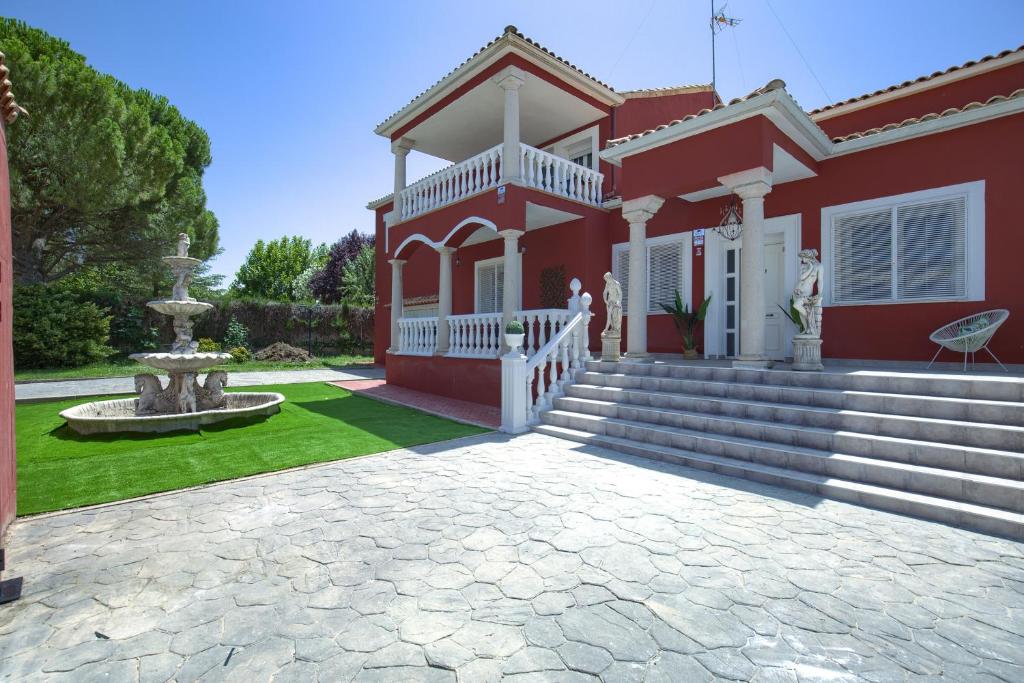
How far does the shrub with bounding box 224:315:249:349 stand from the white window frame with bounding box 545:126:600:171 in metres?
15.4

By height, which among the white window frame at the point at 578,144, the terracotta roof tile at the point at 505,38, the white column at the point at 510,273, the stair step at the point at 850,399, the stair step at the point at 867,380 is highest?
the terracotta roof tile at the point at 505,38

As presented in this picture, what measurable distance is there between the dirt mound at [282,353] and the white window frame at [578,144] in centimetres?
1366

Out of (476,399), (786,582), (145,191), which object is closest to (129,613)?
(786,582)

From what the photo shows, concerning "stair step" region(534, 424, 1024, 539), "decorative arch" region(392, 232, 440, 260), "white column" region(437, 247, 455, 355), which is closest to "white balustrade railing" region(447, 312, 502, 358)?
"white column" region(437, 247, 455, 355)

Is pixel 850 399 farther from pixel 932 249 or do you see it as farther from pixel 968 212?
pixel 968 212

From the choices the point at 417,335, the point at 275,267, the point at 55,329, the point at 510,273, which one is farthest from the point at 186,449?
the point at 275,267

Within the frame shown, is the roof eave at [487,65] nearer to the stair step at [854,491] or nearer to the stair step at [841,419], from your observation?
the stair step at [841,419]

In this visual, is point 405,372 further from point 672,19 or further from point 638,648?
point 672,19

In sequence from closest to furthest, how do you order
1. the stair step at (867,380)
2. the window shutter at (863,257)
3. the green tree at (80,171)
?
1. the stair step at (867,380)
2. the window shutter at (863,257)
3. the green tree at (80,171)

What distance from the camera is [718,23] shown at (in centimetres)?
1165

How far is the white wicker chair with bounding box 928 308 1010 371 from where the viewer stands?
5.83 m

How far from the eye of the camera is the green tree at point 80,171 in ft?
46.8

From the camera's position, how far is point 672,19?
11.3 m

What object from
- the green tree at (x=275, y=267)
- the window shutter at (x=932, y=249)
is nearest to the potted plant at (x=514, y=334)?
the window shutter at (x=932, y=249)
